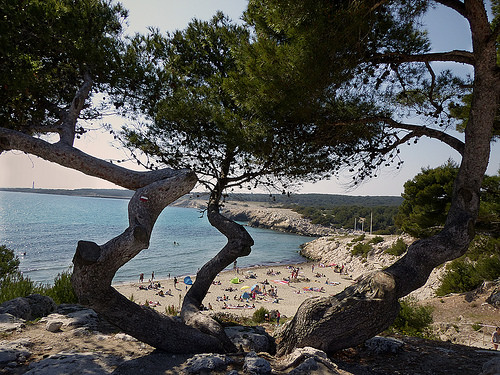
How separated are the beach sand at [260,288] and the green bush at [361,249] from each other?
10.7 feet

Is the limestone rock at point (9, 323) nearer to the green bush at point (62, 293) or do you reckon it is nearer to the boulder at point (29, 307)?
the boulder at point (29, 307)

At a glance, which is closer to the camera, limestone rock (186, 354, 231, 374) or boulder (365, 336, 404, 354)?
limestone rock (186, 354, 231, 374)

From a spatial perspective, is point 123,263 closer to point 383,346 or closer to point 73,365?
point 73,365

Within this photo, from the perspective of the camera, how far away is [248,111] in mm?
4699

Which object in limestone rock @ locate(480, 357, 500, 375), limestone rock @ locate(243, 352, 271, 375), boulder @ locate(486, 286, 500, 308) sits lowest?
boulder @ locate(486, 286, 500, 308)

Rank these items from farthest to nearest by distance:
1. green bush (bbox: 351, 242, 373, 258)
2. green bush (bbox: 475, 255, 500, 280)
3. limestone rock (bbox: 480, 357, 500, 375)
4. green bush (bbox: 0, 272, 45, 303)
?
green bush (bbox: 351, 242, 373, 258), green bush (bbox: 475, 255, 500, 280), green bush (bbox: 0, 272, 45, 303), limestone rock (bbox: 480, 357, 500, 375)

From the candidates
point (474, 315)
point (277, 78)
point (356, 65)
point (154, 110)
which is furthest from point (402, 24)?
point (474, 315)

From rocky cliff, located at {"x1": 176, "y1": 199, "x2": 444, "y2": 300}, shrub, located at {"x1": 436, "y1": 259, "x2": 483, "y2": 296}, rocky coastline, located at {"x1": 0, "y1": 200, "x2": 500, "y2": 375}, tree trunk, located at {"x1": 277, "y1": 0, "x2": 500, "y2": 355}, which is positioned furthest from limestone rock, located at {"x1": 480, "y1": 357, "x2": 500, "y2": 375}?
Answer: shrub, located at {"x1": 436, "y1": 259, "x2": 483, "y2": 296}

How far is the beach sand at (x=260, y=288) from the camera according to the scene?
1761cm

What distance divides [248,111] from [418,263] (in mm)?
3296

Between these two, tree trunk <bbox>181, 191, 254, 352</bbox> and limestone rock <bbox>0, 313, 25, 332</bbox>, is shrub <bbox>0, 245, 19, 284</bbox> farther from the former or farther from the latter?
tree trunk <bbox>181, 191, 254, 352</bbox>

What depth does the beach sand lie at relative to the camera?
693 inches

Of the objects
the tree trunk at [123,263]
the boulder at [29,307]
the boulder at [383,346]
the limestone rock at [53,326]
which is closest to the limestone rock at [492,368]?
the boulder at [383,346]

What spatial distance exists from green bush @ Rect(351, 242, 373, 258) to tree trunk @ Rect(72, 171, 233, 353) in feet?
94.5
